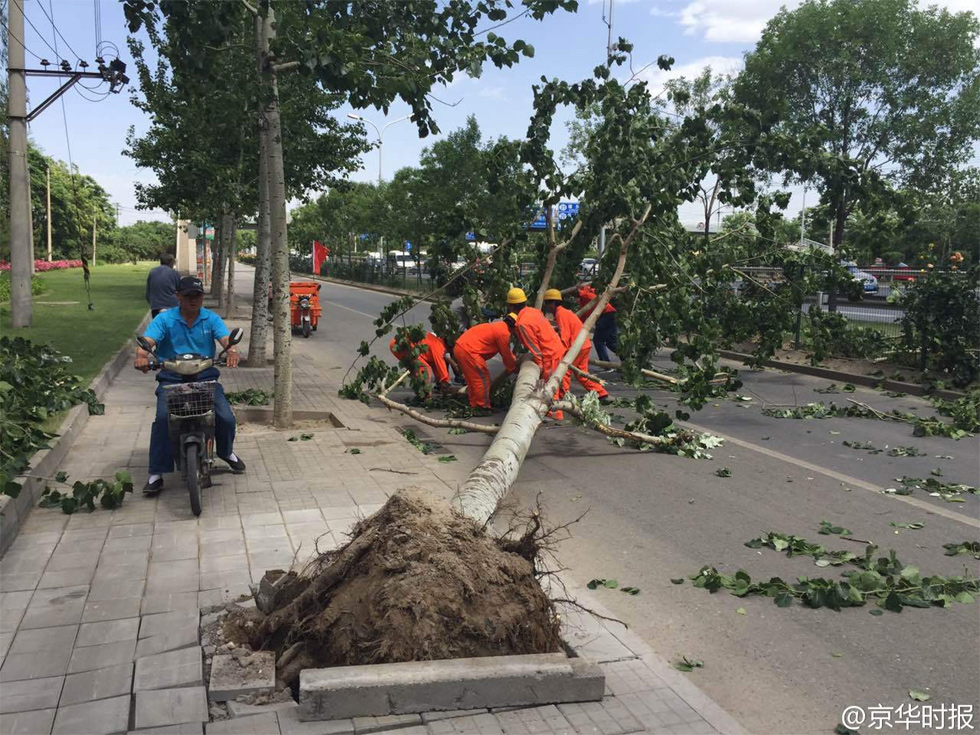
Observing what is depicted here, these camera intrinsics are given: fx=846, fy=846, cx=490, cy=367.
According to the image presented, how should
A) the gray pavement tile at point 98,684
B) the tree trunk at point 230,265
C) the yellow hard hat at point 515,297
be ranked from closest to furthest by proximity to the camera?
the gray pavement tile at point 98,684, the yellow hard hat at point 515,297, the tree trunk at point 230,265

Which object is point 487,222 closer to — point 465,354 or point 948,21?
point 465,354

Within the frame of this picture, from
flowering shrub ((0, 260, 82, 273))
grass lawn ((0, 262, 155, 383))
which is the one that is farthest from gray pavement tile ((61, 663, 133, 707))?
flowering shrub ((0, 260, 82, 273))

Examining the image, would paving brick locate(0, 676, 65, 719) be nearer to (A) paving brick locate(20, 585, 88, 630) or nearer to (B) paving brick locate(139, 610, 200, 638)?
(B) paving brick locate(139, 610, 200, 638)

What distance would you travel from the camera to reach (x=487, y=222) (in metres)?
12.3

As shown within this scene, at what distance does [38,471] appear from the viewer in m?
6.52

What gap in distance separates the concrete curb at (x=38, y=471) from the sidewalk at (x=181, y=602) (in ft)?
0.32

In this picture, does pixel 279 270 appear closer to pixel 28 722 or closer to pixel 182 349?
pixel 182 349

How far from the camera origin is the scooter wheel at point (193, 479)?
5918 millimetres

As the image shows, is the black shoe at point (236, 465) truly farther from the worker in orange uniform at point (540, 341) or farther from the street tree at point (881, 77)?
the street tree at point (881, 77)

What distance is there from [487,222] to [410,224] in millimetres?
29403

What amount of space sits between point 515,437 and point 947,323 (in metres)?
9.96

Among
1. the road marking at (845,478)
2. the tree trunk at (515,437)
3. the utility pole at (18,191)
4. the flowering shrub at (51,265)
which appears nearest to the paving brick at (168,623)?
the tree trunk at (515,437)

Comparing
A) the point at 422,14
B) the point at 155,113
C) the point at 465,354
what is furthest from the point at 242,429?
the point at 155,113

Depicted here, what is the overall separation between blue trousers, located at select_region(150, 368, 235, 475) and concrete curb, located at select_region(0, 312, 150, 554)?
0.83 m
